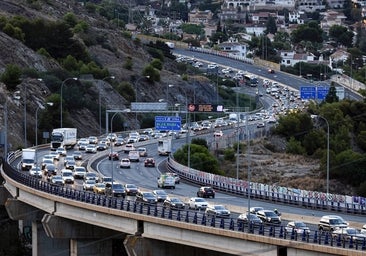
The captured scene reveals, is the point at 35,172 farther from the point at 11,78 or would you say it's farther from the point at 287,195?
the point at 11,78

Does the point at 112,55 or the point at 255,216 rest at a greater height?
the point at 255,216

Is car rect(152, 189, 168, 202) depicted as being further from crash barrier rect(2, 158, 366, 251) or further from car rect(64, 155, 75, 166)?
car rect(64, 155, 75, 166)

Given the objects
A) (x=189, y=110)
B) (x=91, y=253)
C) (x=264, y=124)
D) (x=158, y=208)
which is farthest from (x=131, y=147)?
(x=158, y=208)

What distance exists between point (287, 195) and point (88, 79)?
250 feet

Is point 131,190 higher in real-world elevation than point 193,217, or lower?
lower

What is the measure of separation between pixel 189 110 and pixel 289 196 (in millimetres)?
35851

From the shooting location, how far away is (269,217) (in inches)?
2291

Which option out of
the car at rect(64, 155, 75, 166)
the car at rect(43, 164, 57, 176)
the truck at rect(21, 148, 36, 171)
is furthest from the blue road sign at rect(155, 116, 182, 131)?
the car at rect(43, 164, 57, 176)

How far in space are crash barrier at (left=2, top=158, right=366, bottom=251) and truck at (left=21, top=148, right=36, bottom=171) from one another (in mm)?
9392

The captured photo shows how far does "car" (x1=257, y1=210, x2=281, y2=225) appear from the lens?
57500 millimetres

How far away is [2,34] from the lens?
15500 cm

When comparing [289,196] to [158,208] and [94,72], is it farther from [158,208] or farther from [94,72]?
[94,72]

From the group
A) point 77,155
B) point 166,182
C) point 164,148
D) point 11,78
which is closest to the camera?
point 166,182

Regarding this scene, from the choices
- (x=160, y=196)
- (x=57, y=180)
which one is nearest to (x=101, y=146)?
(x=57, y=180)
